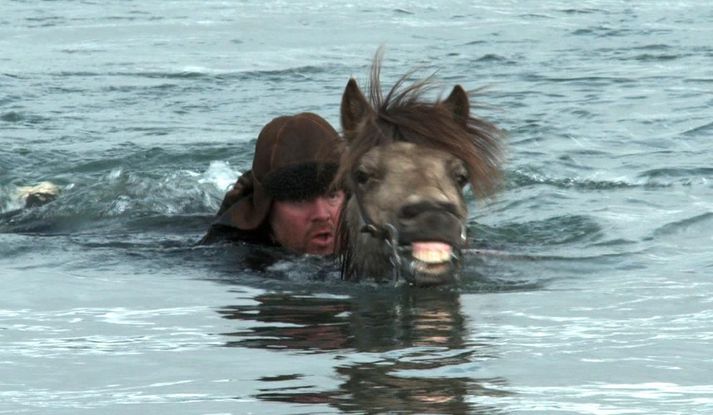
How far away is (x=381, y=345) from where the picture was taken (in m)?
6.39

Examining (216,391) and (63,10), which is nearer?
(216,391)

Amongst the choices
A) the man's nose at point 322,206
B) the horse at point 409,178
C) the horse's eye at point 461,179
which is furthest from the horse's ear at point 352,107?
the man's nose at point 322,206

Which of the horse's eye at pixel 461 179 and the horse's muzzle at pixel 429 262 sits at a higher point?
the horse's eye at pixel 461 179

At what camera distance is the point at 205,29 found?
23203 mm

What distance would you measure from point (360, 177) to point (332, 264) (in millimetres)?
879

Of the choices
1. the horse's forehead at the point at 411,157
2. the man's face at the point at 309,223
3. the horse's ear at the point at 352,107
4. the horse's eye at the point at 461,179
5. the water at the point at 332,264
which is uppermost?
the horse's ear at the point at 352,107

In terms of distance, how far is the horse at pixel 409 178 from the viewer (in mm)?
6629

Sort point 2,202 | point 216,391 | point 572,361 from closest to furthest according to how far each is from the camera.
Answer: point 216,391, point 572,361, point 2,202

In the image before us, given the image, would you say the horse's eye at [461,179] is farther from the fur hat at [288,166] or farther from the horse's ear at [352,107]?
the fur hat at [288,166]

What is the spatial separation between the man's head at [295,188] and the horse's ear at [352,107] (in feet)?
1.45

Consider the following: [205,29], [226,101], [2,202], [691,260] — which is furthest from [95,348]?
[205,29]

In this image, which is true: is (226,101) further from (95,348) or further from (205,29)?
(95,348)

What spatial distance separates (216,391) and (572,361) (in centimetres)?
135

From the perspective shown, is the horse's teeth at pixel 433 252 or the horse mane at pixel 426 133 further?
the horse mane at pixel 426 133
